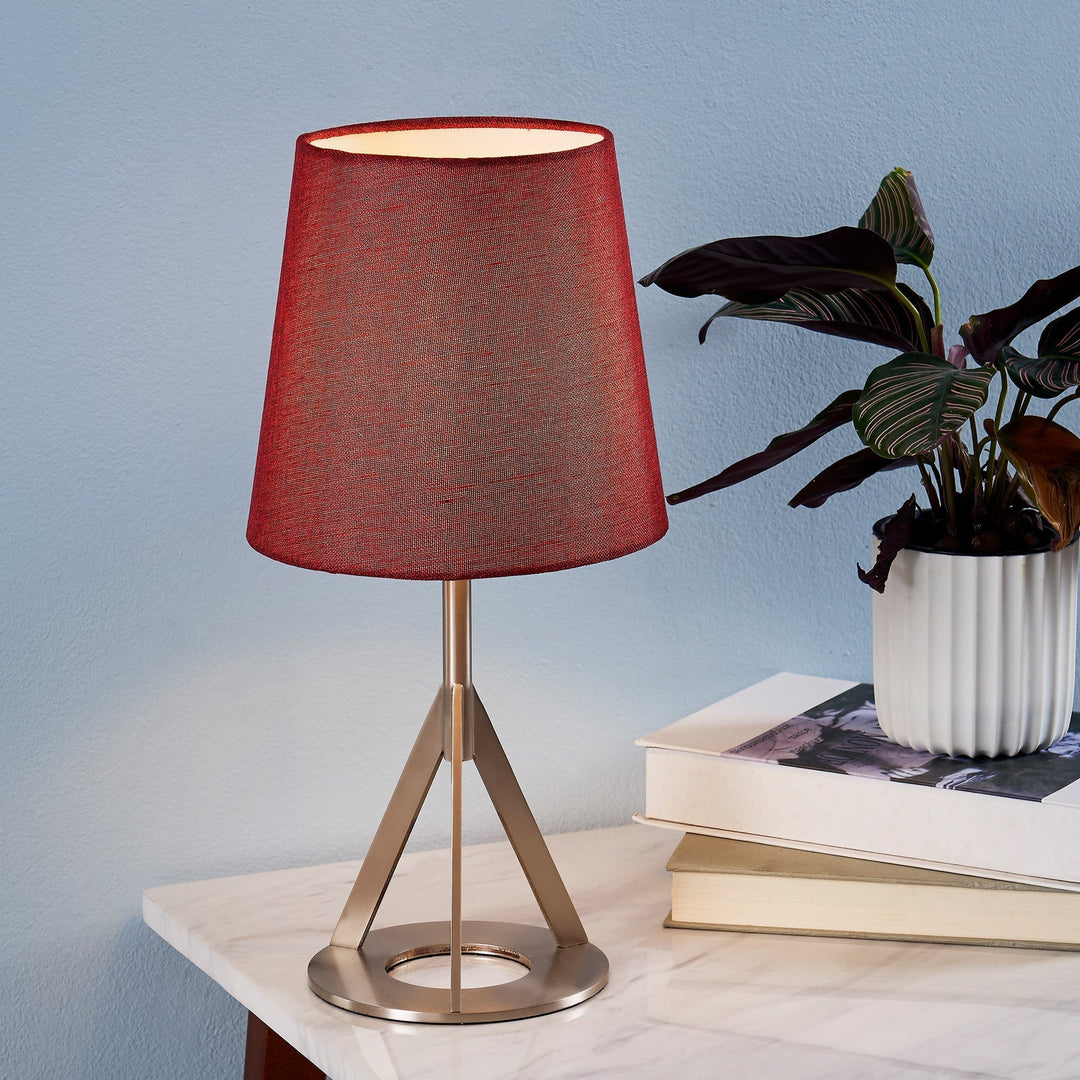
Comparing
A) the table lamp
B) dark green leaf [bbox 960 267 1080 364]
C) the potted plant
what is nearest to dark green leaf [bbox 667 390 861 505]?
the potted plant

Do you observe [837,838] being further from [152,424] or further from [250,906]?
[152,424]

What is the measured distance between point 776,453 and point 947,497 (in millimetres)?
145

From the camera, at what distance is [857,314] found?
3.56 feet

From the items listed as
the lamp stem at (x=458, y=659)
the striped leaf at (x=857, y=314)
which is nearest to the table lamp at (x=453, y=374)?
the lamp stem at (x=458, y=659)

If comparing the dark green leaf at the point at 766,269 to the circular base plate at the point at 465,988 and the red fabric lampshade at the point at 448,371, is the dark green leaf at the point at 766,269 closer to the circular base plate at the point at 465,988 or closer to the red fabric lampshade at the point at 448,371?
the red fabric lampshade at the point at 448,371

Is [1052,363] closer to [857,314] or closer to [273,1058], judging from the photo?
[857,314]

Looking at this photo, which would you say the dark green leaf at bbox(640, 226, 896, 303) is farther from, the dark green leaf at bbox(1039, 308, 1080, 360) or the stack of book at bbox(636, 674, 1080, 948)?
the stack of book at bbox(636, 674, 1080, 948)

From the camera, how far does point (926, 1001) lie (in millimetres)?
938

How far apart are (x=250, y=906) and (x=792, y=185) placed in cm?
85

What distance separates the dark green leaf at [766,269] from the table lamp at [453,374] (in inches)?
6.6

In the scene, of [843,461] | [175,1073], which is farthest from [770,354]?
[175,1073]

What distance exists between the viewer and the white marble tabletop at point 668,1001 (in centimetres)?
86

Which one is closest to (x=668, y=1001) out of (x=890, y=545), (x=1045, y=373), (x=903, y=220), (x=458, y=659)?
(x=458, y=659)

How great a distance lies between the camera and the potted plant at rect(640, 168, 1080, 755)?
99 cm
